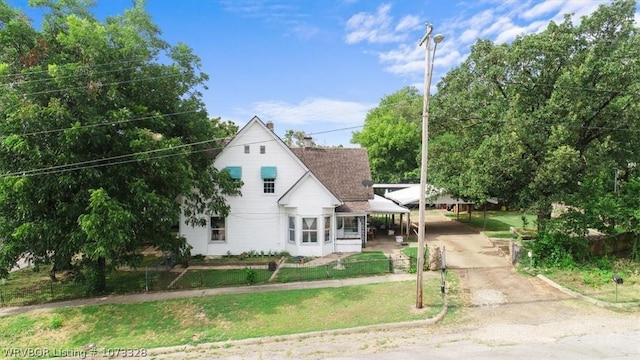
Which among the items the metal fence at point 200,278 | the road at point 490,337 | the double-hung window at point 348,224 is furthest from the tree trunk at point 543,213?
the double-hung window at point 348,224

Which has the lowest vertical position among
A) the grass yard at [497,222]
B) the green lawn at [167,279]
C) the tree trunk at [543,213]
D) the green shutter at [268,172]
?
the green lawn at [167,279]

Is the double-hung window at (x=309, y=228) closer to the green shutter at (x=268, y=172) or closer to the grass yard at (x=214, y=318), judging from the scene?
the green shutter at (x=268, y=172)

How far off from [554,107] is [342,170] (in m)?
13.5

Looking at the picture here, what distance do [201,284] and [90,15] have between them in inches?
561

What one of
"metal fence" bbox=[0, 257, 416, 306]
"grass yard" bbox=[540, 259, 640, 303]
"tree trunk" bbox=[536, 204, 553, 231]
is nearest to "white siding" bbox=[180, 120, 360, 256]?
"metal fence" bbox=[0, 257, 416, 306]

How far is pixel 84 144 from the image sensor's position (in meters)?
14.7

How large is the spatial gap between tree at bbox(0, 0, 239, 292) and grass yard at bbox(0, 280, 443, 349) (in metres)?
2.43

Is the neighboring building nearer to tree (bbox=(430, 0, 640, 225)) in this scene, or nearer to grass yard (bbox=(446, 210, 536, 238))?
tree (bbox=(430, 0, 640, 225))

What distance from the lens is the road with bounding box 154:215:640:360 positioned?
1014cm

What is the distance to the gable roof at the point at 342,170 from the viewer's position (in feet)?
82.3

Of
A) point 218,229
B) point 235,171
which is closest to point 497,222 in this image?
point 235,171

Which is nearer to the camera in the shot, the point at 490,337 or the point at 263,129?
the point at 490,337

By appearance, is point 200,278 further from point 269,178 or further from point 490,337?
point 490,337

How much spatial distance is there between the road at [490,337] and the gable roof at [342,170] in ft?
36.7
